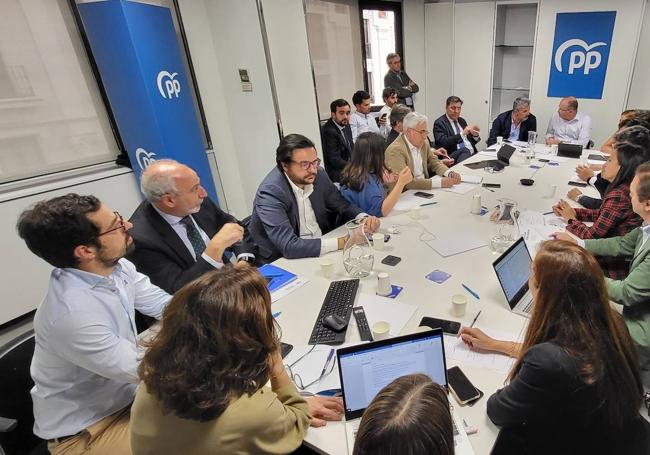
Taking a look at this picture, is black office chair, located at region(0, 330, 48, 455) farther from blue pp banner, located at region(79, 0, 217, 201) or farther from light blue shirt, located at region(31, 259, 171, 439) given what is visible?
blue pp banner, located at region(79, 0, 217, 201)

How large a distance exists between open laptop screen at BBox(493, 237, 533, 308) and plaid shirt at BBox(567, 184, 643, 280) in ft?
2.25

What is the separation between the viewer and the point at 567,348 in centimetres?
100

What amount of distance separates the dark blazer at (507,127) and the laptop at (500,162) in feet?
3.64

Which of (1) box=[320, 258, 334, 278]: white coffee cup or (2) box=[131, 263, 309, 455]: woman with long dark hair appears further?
(1) box=[320, 258, 334, 278]: white coffee cup

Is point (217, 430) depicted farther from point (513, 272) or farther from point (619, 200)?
point (619, 200)

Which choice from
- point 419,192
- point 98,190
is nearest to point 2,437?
point 98,190

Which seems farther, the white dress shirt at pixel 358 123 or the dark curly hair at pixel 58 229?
the white dress shirt at pixel 358 123

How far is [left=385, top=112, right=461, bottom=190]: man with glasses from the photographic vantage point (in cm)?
306

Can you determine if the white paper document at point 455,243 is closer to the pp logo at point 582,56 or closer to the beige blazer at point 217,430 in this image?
the beige blazer at point 217,430

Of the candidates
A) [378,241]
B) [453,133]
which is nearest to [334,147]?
[453,133]

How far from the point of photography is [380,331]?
55.5 inches

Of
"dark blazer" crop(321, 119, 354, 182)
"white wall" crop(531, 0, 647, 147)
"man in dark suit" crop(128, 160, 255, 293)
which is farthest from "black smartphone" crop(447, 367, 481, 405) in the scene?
"white wall" crop(531, 0, 647, 147)

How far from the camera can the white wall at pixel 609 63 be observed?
454cm

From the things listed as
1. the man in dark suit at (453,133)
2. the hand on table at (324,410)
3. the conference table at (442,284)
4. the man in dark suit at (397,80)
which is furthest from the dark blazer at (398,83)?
the hand on table at (324,410)
